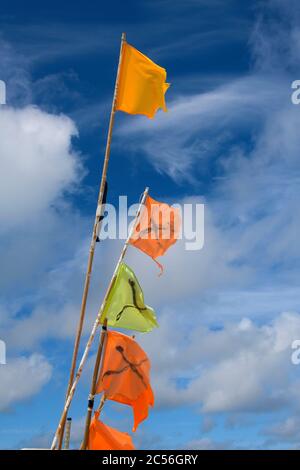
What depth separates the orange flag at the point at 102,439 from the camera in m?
30.4

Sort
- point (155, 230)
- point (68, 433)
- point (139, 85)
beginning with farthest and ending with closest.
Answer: point (155, 230) → point (139, 85) → point (68, 433)

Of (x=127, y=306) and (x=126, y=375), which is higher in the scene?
(x=127, y=306)

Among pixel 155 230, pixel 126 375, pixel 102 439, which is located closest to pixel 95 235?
pixel 155 230

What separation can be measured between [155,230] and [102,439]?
31.9 feet

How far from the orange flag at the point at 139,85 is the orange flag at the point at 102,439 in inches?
550

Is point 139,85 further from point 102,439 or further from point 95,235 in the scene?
point 102,439

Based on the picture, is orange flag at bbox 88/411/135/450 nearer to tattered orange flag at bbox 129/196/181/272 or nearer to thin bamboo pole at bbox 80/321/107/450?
thin bamboo pole at bbox 80/321/107/450

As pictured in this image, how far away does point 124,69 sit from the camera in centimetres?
3225

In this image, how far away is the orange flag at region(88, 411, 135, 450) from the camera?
30.4 m

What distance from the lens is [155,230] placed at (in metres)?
32.7

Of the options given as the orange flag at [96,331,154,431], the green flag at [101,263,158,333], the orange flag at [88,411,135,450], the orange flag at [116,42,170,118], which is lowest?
the orange flag at [88,411,135,450]

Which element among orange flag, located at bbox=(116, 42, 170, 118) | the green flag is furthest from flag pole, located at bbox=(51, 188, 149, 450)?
orange flag, located at bbox=(116, 42, 170, 118)

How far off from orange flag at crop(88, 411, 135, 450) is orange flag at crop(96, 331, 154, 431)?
99 cm
